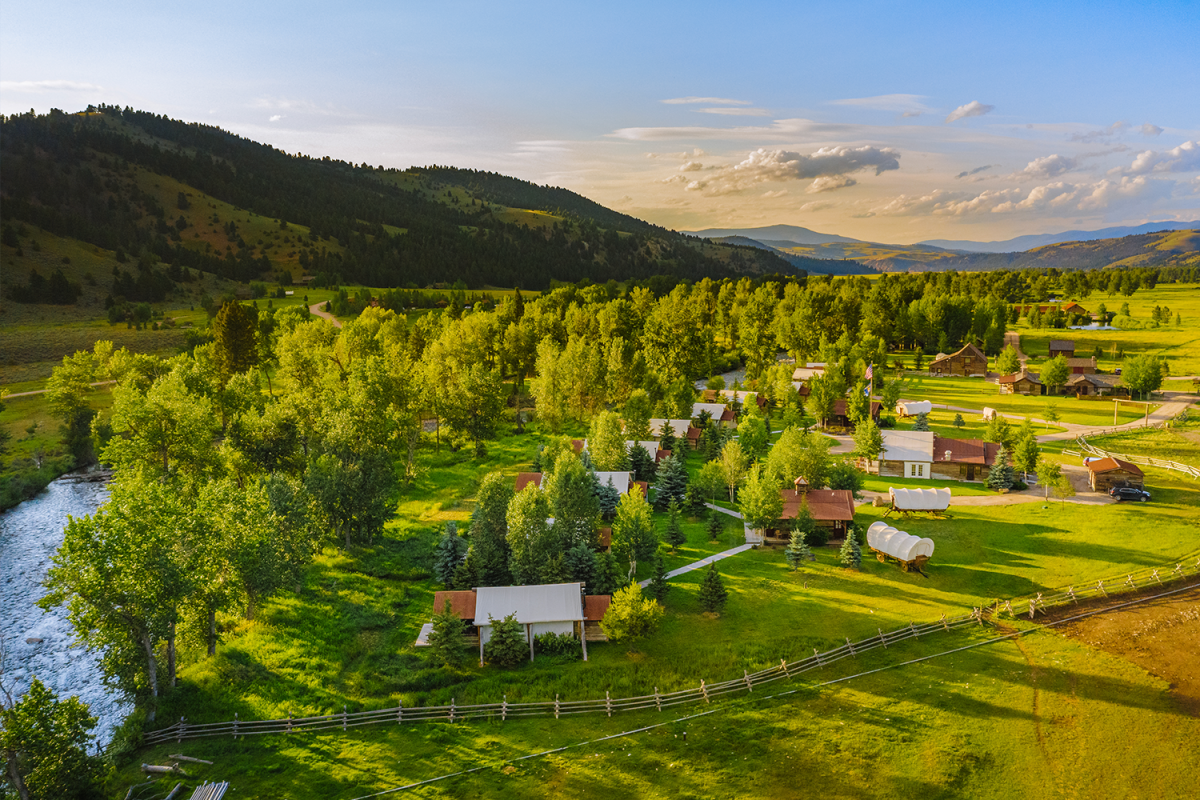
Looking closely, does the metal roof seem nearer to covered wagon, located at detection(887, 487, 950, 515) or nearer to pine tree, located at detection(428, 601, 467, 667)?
pine tree, located at detection(428, 601, 467, 667)

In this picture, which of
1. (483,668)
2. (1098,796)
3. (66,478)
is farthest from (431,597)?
(66,478)

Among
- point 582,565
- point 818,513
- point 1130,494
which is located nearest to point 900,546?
point 818,513

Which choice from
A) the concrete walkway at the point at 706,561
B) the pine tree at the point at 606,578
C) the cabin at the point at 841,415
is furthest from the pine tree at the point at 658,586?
the cabin at the point at 841,415

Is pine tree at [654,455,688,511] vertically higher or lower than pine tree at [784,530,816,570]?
higher

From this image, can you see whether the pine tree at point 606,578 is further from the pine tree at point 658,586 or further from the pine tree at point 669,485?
the pine tree at point 669,485

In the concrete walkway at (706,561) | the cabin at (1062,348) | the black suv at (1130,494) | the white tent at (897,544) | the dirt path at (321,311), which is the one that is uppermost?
the dirt path at (321,311)

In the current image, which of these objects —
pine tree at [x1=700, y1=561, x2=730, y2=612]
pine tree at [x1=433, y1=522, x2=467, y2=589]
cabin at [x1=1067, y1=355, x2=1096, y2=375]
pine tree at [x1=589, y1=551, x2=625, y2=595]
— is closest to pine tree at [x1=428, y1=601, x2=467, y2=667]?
pine tree at [x1=433, y1=522, x2=467, y2=589]

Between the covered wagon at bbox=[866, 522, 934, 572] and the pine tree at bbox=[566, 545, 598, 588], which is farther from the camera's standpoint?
the covered wagon at bbox=[866, 522, 934, 572]

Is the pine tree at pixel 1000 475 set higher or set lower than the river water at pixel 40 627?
higher
